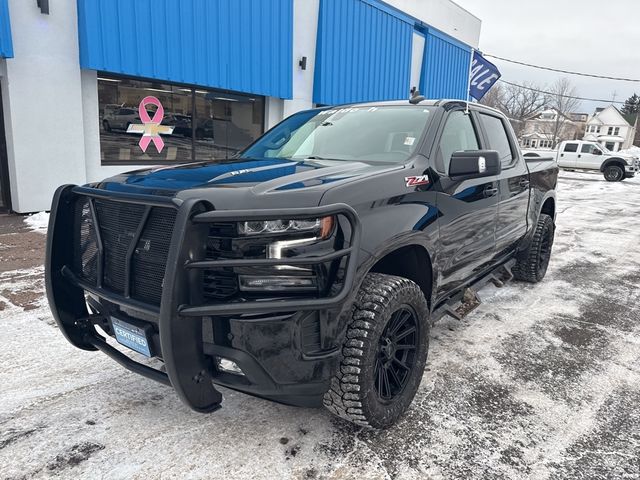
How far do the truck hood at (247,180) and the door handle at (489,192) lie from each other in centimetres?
118

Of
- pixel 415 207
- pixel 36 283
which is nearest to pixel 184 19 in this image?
pixel 36 283

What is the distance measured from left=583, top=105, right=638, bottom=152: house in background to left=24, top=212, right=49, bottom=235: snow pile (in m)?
83.5

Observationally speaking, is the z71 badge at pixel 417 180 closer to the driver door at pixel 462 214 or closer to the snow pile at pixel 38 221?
the driver door at pixel 462 214

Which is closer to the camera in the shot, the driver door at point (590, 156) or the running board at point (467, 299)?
the running board at point (467, 299)

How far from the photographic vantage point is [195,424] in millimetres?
2717

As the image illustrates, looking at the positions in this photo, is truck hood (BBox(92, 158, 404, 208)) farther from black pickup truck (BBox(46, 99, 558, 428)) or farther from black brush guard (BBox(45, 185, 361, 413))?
black brush guard (BBox(45, 185, 361, 413))

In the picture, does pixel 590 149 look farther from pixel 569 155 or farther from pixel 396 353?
pixel 396 353

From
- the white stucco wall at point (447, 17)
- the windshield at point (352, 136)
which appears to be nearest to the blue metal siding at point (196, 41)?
the white stucco wall at point (447, 17)

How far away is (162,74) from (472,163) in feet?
24.9

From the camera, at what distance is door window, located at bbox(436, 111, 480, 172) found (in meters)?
3.32

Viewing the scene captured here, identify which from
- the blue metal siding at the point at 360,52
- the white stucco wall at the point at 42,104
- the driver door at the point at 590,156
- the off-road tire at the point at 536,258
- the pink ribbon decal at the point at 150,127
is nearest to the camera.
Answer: the off-road tire at the point at 536,258

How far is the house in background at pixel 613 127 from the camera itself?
77.1 meters

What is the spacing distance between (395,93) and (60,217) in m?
14.0

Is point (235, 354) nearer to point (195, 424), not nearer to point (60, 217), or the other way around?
point (195, 424)
